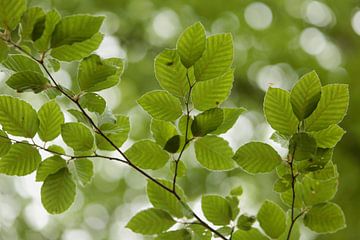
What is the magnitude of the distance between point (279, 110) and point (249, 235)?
0.77 feet

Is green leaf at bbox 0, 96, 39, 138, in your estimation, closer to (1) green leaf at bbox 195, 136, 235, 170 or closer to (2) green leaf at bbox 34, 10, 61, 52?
(2) green leaf at bbox 34, 10, 61, 52

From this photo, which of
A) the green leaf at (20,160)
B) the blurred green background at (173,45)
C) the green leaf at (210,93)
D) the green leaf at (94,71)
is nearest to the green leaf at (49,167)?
the green leaf at (20,160)

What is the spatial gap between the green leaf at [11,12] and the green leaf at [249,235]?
480mm

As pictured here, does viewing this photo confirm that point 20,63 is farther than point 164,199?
No

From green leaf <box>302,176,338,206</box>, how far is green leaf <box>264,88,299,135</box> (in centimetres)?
14

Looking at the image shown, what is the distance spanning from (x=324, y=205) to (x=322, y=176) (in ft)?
0.22

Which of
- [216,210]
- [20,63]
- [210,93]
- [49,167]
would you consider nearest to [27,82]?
[20,63]

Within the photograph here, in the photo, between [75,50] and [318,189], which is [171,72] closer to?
[75,50]

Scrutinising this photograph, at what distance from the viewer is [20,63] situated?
68cm

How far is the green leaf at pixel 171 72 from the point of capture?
27.1 inches

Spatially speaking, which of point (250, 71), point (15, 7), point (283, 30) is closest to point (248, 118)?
point (250, 71)

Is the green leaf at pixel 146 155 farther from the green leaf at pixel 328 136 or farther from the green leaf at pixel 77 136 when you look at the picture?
the green leaf at pixel 328 136

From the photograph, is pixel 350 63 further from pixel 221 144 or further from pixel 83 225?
pixel 221 144

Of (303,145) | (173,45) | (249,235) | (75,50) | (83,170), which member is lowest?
(173,45)
